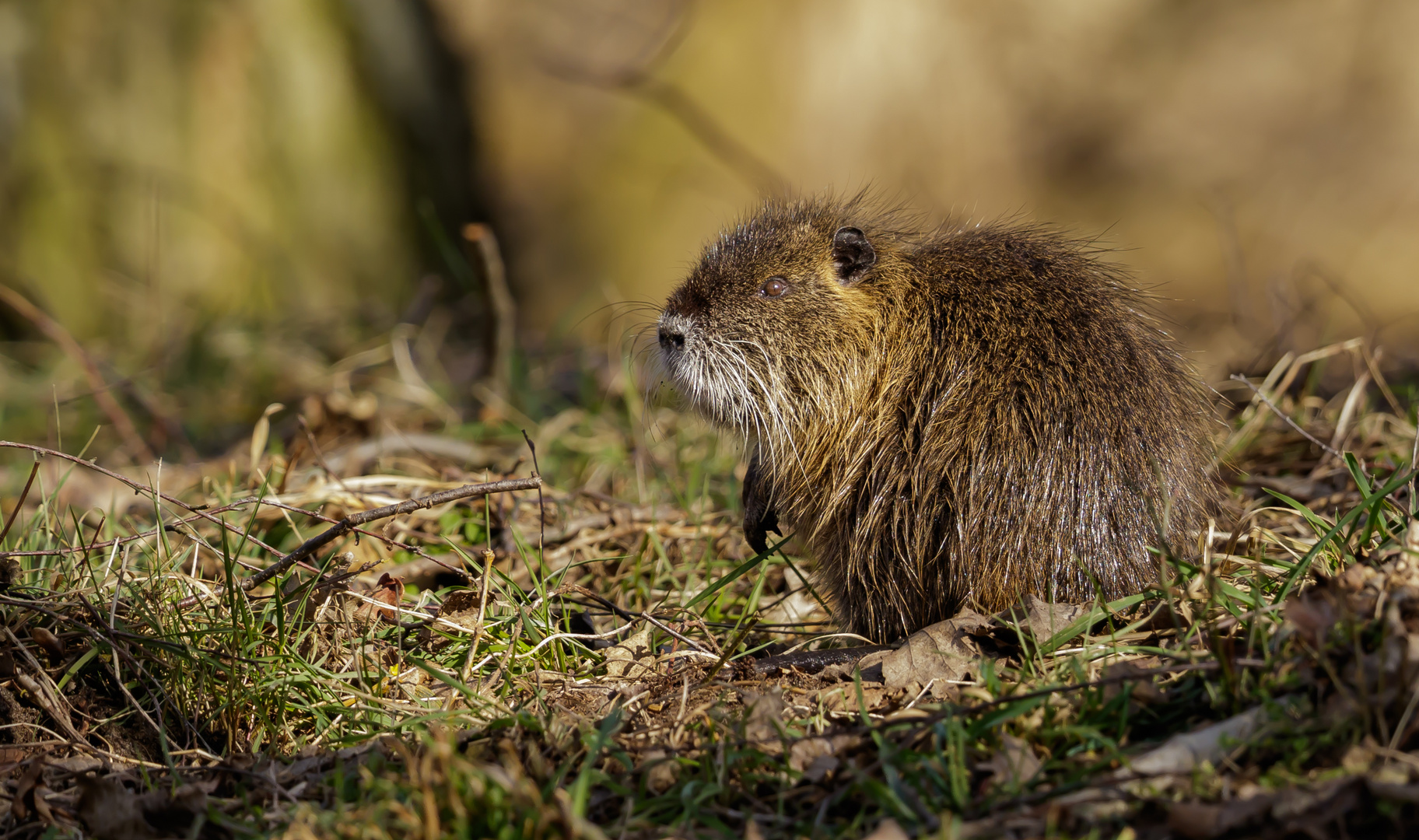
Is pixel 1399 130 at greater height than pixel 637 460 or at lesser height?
greater

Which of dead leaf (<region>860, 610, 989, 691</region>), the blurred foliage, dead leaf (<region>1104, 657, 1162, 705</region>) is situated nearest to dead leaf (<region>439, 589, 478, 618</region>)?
dead leaf (<region>860, 610, 989, 691</region>)

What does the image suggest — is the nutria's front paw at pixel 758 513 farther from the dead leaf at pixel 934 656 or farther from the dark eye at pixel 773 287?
the dead leaf at pixel 934 656

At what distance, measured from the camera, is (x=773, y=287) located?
321cm

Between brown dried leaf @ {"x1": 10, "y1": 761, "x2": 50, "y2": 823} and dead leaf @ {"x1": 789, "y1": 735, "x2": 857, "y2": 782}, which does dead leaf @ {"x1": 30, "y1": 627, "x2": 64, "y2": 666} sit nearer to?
brown dried leaf @ {"x1": 10, "y1": 761, "x2": 50, "y2": 823}

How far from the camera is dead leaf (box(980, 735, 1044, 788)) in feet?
6.11

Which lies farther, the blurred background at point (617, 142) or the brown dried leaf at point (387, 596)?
the blurred background at point (617, 142)

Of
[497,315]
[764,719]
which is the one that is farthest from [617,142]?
[764,719]

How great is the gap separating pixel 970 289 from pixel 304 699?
1.93 metres

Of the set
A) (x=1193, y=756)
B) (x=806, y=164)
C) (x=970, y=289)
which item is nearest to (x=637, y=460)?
(x=970, y=289)

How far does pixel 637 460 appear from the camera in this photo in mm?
4152

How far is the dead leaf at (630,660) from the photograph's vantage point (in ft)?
8.39

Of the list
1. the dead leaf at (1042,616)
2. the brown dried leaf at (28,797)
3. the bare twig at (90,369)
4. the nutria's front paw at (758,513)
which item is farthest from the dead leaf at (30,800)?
the bare twig at (90,369)

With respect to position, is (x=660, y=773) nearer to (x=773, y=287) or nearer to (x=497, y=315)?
(x=773, y=287)

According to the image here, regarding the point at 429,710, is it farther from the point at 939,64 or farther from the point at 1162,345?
the point at 939,64
